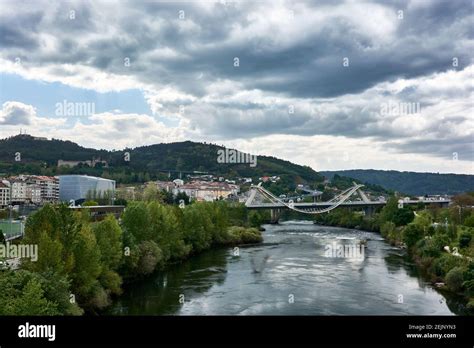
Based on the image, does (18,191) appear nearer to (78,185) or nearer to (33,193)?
(33,193)

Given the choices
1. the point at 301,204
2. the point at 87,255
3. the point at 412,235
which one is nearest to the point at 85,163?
the point at 301,204

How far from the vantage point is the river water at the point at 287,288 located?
756 centimetres

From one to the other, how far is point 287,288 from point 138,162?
166 ft

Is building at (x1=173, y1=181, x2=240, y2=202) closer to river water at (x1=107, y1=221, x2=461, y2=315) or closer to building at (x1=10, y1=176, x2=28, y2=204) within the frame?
building at (x1=10, y1=176, x2=28, y2=204)

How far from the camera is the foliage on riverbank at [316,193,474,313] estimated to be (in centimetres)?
886

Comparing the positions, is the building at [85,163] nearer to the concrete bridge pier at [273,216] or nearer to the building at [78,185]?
the building at [78,185]

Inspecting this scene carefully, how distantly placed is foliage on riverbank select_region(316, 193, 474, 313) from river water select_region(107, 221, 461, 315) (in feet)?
1.19

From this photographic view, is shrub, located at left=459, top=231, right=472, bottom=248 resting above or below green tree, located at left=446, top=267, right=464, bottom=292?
above

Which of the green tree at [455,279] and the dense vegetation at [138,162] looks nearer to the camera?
the green tree at [455,279]

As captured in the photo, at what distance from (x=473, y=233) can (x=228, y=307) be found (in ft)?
21.8

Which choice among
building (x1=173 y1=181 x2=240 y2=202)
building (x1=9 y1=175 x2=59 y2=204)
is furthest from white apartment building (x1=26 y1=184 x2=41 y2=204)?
building (x1=173 y1=181 x2=240 y2=202)

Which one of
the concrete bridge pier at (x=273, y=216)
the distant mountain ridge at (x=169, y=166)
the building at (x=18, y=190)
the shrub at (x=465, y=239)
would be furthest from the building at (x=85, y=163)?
the shrub at (x=465, y=239)

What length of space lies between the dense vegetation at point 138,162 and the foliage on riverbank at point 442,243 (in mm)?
25789
